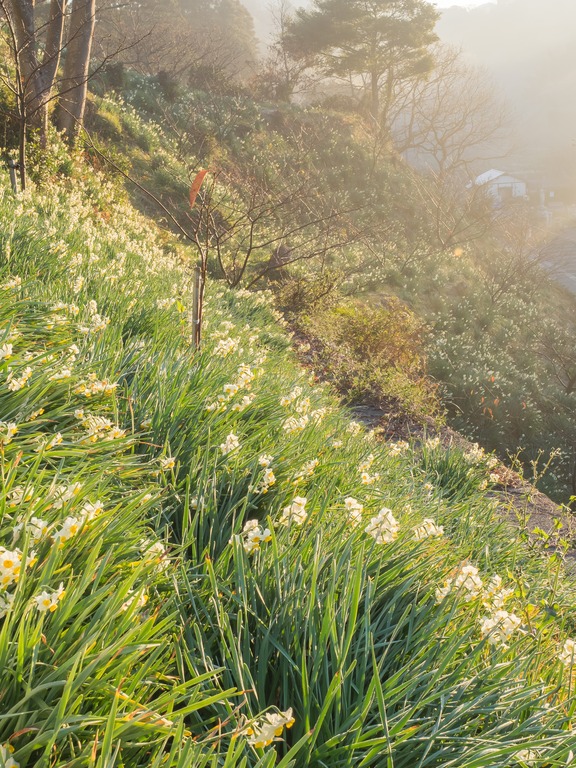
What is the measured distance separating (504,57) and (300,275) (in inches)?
6215

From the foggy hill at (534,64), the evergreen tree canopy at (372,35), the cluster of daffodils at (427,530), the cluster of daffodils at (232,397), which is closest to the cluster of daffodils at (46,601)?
the cluster of daffodils at (427,530)

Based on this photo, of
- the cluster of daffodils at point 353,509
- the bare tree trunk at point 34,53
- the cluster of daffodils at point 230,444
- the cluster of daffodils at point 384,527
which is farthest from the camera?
the bare tree trunk at point 34,53

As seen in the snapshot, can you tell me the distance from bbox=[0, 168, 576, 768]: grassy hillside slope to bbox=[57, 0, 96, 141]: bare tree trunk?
867 cm

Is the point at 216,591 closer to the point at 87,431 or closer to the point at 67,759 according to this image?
the point at 67,759

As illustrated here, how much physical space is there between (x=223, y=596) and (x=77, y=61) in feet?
37.5

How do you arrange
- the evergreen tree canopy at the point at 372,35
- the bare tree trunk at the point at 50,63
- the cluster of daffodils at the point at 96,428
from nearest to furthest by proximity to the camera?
the cluster of daffodils at the point at 96,428
the bare tree trunk at the point at 50,63
the evergreen tree canopy at the point at 372,35

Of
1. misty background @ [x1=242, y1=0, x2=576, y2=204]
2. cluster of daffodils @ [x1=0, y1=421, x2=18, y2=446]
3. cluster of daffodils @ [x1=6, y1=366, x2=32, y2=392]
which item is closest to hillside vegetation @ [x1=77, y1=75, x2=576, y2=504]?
cluster of daffodils @ [x1=6, y1=366, x2=32, y2=392]

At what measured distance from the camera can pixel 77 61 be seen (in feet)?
33.8

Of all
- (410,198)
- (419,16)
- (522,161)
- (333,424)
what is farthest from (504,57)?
(333,424)

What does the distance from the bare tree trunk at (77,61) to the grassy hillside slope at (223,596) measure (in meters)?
8.67

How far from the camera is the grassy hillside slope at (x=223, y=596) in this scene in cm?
121

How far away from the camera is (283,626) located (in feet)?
5.39

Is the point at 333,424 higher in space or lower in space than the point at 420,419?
higher

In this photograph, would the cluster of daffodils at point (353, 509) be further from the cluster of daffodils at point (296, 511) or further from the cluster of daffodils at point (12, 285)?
the cluster of daffodils at point (12, 285)
